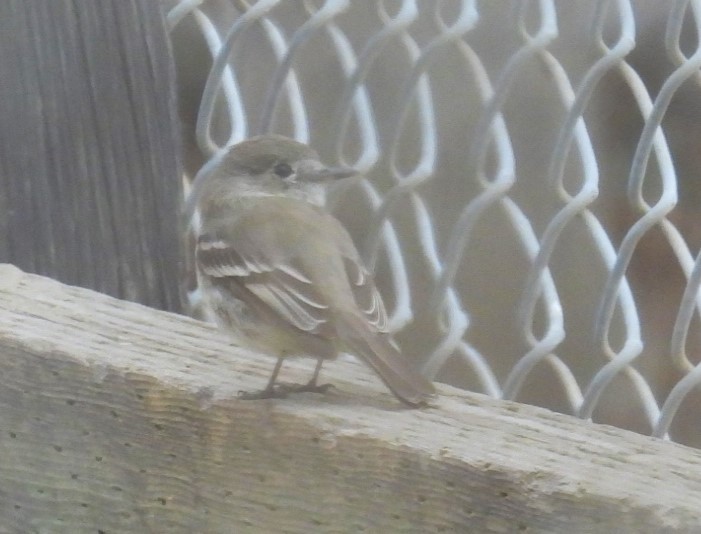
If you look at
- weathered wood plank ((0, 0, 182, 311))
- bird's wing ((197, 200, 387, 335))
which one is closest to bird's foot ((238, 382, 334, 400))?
bird's wing ((197, 200, 387, 335))

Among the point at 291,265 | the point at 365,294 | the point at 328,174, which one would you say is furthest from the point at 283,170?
the point at 365,294

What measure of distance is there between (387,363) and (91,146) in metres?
0.68

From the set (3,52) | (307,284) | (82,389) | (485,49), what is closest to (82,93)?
(3,52)

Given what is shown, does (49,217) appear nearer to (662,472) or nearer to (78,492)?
(78,492)

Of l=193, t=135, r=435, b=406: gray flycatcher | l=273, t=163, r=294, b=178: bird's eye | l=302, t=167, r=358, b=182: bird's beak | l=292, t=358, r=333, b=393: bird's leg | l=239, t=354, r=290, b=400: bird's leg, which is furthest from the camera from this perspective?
l=273, t=163, r=294, b=178: bird's eye

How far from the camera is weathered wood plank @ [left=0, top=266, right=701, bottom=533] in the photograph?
1296 mm

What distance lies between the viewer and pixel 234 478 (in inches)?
58.2

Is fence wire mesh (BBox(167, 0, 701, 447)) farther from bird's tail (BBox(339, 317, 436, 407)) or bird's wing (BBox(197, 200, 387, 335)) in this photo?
bird's tail (BBox(339, 317, 436, 407))

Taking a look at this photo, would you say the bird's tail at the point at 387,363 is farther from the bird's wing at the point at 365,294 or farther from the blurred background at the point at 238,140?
the blurred background at the point at 238,140

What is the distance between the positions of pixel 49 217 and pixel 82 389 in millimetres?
557

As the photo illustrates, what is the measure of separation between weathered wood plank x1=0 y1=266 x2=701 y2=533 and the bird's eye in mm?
745

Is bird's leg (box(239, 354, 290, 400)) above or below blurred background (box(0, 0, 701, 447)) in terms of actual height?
below

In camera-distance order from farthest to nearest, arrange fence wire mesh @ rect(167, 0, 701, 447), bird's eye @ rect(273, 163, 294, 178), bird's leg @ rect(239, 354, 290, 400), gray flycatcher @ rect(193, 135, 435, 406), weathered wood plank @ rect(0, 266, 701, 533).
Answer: fence wire mesh @ rect(167, 0, 701, 447) < bird's eye @ rect(273, 163, 294, 178) < gray flycatcher @ rect(193, 135, 435, 406) < bird's leg @ rect(239, 354, 290, 400) < weathered wood plank @ rect(0, 266, 701, 533)

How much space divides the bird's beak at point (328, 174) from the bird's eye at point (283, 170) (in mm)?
37
